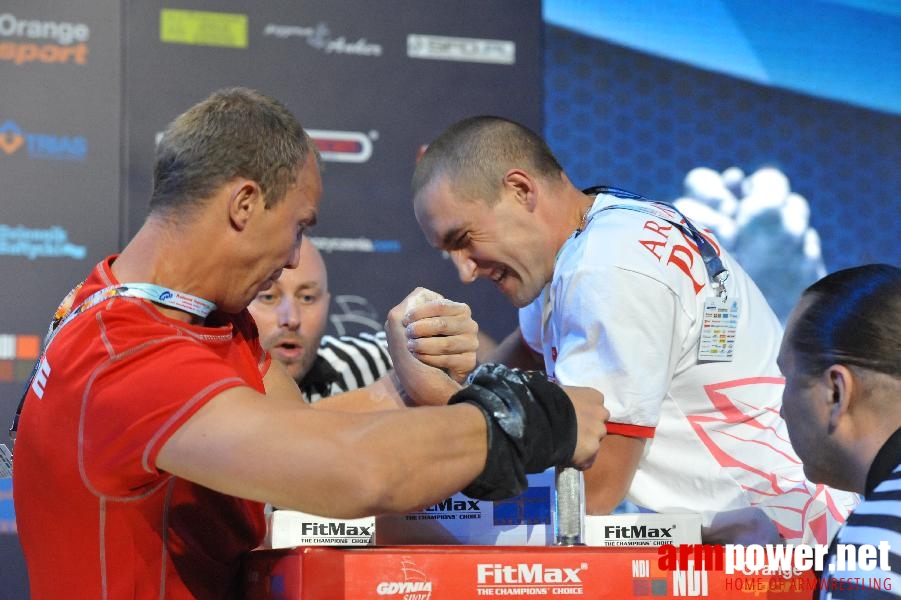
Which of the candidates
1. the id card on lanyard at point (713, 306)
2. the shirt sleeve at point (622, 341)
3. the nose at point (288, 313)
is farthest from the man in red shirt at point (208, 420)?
the nose at point (288, 313)

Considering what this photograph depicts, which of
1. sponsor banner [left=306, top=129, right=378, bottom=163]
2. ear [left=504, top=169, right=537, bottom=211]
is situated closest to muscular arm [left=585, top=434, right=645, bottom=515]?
ear [left=504, top=169, right=537, bottom=211]

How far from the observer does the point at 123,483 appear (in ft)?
4.51

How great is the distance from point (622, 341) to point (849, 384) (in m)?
0.44

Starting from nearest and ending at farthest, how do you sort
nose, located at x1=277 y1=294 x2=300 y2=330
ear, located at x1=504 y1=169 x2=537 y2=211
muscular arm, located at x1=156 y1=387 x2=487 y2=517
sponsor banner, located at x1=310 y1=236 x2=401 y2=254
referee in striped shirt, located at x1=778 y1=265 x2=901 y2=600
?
muscular arm, located at x1=156 y1=387 x2=487 y2=517
referee in striped shirt, located at x1=778 y1=265 x2=901 y2=600
ear, located at x1=504 y1=169 x2=537 y2=211
nose, located at x1=277 y1=294 x2=300 y2=330
sponsor banner, located at x1=310 y1=236 x2=401 y2=254

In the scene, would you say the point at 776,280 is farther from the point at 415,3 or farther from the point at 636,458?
the point at 636,458

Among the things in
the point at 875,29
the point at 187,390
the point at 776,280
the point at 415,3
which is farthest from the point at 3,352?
the point at 875,29

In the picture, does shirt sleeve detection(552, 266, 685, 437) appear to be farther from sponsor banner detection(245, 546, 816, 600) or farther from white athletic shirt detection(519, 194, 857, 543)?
sponsor banner detection(245, 546, 816, 600)

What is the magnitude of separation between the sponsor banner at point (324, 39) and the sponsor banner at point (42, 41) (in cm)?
65

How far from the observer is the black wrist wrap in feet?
4.26

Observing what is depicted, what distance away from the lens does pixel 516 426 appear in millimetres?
1305

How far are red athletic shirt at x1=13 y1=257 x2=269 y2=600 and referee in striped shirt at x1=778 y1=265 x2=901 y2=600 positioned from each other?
0.90m

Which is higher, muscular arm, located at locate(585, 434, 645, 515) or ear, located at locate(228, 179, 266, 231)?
ear, located at locate(228, 179, 266, 231)

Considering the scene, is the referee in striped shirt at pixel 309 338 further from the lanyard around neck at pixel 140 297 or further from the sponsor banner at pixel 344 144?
the lanyard around neck at pixel 140 297

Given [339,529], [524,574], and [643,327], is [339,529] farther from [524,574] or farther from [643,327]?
[643,327]
